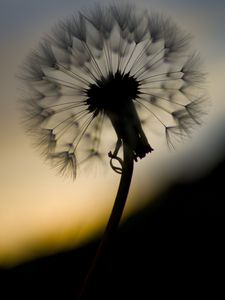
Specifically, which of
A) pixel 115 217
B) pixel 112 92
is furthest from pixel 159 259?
pixel 112 92

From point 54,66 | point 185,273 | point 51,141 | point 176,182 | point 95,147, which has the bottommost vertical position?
point 185,273

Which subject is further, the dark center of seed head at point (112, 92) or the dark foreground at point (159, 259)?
the dark foreground at point (159, 259)

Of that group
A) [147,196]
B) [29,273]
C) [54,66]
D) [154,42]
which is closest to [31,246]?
[29,273]

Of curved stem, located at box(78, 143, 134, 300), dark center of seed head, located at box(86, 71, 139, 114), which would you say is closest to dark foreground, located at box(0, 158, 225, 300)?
curved stem, located at box(78, 143, 134, 300)

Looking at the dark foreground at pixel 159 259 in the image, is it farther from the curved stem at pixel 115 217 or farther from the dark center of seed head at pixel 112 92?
the dark center of seed head at pixel 112 92

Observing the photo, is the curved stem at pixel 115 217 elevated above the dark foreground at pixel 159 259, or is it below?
above

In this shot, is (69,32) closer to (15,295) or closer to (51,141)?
(51,141)

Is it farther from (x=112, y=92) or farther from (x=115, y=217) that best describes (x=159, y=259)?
(x=112, y=92)

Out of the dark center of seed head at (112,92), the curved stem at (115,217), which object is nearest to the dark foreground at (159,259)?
the curved stem at (115,217)
